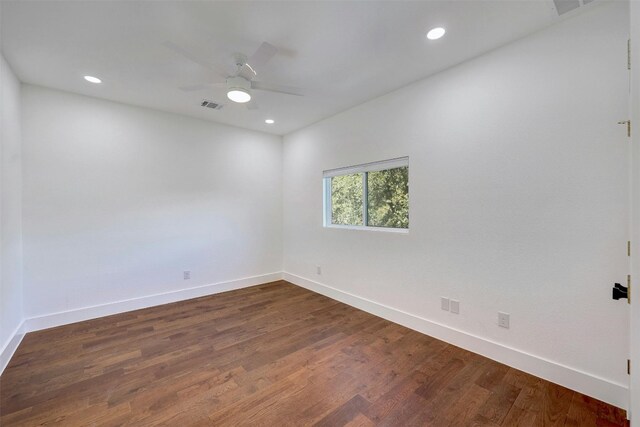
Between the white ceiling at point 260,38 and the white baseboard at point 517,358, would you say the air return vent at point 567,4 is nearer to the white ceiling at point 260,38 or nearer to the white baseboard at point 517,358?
the white ceiling at point 260,38

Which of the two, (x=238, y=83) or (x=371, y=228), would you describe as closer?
(x=238, y=83)

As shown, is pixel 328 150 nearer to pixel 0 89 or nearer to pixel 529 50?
pixel 529 50

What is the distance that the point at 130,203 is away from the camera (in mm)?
3432

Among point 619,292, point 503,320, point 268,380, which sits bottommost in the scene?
point 268,380

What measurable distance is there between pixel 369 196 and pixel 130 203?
122 inches

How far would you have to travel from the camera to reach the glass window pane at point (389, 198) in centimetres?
306

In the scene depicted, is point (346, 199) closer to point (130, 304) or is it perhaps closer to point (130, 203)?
point (130, 203)

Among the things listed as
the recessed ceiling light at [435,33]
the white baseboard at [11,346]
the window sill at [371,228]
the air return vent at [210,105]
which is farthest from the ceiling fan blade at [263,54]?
the white baseboard at [11,346]

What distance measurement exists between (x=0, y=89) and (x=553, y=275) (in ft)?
15.2

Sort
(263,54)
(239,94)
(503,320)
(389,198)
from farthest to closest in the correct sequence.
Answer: (389,198)
(239,94)
(503,320)
(263,54)

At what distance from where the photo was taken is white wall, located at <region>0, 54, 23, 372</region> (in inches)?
89.0

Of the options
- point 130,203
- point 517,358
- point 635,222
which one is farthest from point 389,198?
point 130,203

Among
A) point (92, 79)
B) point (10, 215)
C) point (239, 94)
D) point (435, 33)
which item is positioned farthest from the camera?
point (92, 79)

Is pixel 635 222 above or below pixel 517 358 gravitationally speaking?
above
